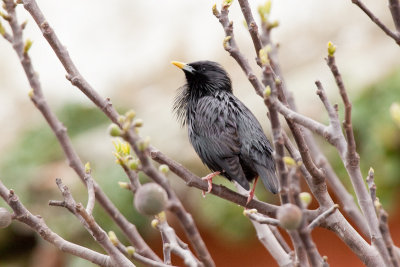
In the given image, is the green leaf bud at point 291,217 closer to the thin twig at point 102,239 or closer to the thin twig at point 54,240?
the thin twig at point 102,239

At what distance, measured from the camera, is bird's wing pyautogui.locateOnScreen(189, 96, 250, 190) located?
3.41 meters

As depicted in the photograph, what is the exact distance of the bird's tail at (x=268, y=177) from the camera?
3.20m

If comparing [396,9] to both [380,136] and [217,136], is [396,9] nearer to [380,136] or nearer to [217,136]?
[217,136]

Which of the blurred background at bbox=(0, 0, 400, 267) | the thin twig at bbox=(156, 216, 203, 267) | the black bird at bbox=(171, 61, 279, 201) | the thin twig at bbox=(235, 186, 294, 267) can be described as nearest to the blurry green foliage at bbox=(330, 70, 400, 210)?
the blurred background at bbox=(0, 0, 400, 267)

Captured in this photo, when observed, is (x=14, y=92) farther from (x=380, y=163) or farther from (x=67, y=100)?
(x=380, y=163)

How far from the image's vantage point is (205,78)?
4.07 meters

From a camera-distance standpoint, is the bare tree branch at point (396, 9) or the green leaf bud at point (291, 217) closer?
the green leaf bud at point (291, 217)

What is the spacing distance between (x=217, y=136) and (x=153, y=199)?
2.02m

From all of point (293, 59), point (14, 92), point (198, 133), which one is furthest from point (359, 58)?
point (14, 92)

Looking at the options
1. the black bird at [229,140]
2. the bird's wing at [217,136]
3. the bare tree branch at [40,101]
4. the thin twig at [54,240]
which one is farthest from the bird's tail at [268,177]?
the bare tree branch at [40,101]

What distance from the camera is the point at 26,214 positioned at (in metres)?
2.02

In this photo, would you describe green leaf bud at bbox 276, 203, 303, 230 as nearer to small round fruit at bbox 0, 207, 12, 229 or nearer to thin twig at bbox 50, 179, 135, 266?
thin twig at bbox 50, 179, 135, 266

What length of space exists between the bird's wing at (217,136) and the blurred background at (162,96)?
81 cm

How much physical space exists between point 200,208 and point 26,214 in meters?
4.89
